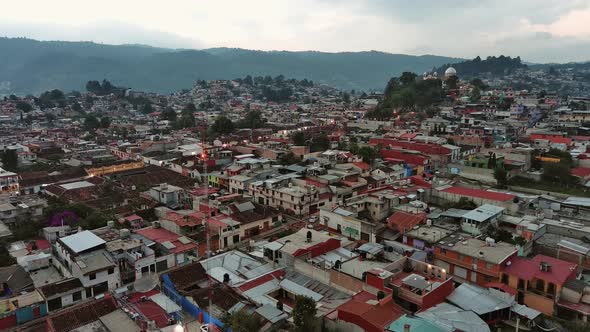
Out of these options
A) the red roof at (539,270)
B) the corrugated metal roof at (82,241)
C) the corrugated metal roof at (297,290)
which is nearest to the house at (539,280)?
the red roof at (539,270)

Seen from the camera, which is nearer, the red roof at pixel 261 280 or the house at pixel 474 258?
the red roof at pixel 261 280

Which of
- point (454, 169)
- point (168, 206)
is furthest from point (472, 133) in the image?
point (168, 206)

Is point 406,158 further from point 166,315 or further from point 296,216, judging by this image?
point 166,315

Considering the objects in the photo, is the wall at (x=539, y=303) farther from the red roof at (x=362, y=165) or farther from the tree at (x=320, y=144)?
the tree at (x=320, y=144)

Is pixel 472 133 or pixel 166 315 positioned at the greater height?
pixel 472 133

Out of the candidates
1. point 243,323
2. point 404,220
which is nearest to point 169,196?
point 404,220

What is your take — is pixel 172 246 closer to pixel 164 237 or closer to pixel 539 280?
pixel 164 237
